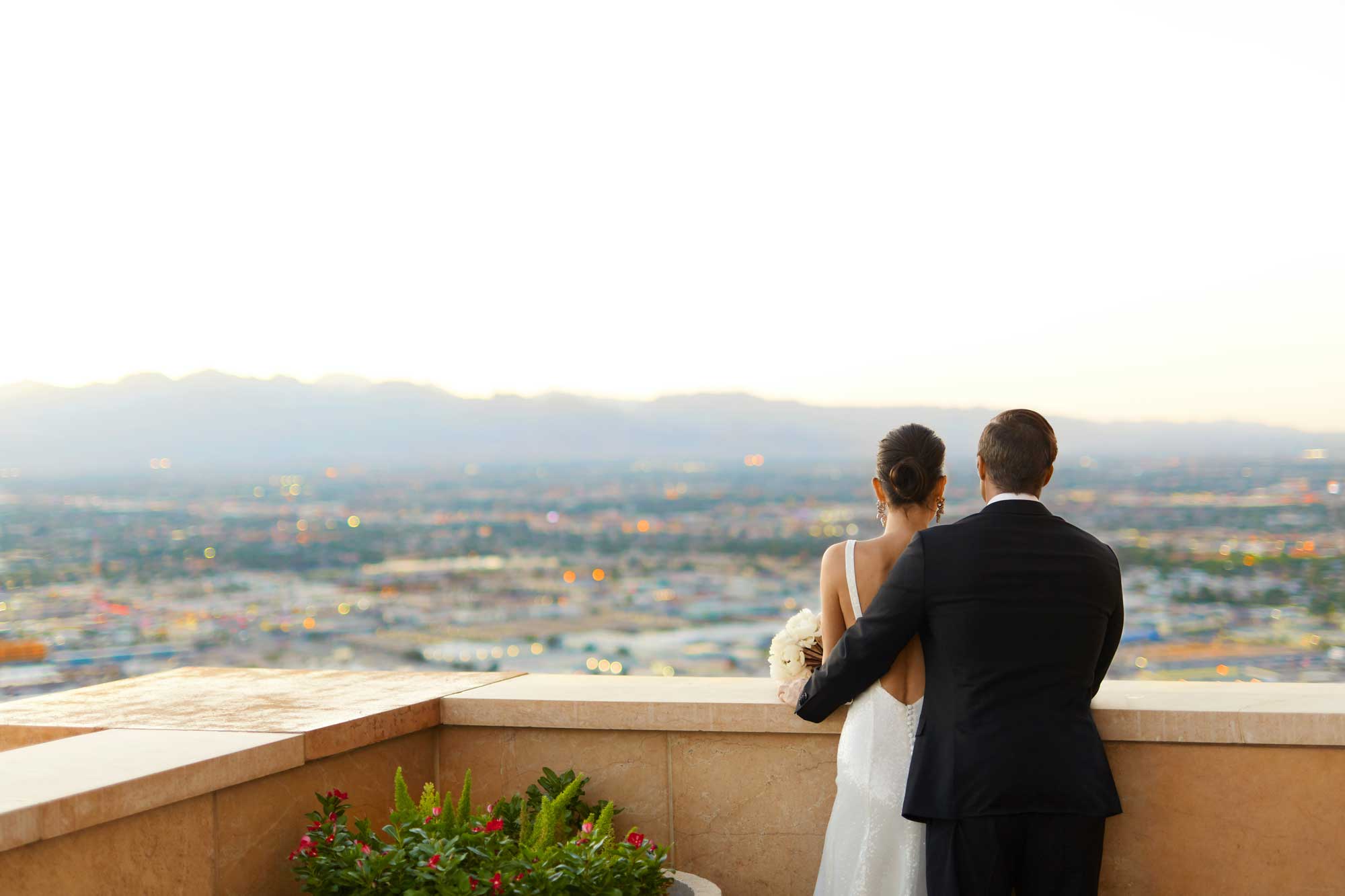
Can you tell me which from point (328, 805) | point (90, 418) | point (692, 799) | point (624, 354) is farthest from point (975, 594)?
point (624, 354)

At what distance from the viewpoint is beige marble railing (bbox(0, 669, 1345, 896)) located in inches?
113

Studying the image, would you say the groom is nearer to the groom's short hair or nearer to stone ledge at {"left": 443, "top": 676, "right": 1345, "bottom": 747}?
the groom's short hair

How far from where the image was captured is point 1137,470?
47.0m

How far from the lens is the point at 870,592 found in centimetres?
318

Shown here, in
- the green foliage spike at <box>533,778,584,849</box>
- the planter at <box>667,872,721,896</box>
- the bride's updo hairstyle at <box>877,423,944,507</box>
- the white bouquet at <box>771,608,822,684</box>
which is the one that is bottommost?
the planter at <box>667,872,721,896</box>

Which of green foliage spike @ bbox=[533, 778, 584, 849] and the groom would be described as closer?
the groom

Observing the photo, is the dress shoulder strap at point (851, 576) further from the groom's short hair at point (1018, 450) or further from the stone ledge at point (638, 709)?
the stone ledge at point (638, 709)

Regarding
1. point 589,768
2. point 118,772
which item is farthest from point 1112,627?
point 118,772

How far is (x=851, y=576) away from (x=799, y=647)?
15.0 inches

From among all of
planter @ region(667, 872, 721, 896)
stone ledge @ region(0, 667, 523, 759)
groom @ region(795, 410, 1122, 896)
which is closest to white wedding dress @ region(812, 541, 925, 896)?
groom @ region(795, 410, 1122, 896)

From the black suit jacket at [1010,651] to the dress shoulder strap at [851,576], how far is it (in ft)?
0.75

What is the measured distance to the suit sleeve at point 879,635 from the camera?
2.91 meters

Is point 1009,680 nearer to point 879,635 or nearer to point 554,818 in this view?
point 879,635

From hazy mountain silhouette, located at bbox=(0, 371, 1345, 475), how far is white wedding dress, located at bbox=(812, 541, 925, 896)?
102 feet
